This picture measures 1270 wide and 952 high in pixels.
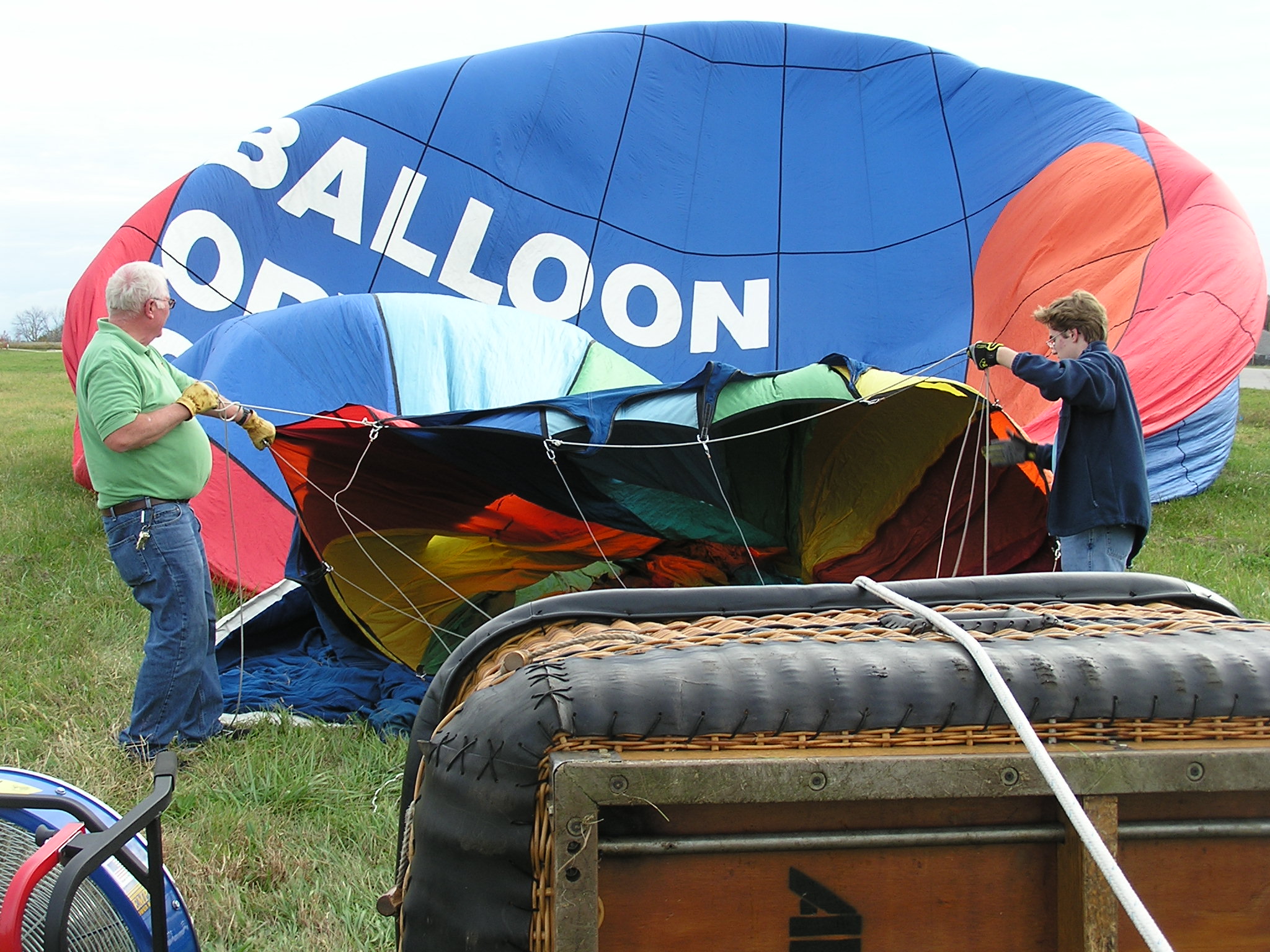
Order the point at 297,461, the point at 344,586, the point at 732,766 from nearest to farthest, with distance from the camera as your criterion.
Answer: the point at 732,766 < the point at 297,461 < the point at 344,586

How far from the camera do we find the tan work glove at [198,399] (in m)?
2.88

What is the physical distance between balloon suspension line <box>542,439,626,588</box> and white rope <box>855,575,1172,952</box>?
2.11 meters

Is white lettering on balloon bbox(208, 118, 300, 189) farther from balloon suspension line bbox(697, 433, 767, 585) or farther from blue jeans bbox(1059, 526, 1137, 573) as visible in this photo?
blue jeans bbox(1059, 526, 1137, 573)

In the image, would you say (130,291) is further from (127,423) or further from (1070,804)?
(1070,804)

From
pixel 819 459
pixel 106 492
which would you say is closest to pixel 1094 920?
pixel 106 492

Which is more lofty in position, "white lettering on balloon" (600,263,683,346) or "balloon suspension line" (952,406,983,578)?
"white lettering on balloon" (600,263,683,346)

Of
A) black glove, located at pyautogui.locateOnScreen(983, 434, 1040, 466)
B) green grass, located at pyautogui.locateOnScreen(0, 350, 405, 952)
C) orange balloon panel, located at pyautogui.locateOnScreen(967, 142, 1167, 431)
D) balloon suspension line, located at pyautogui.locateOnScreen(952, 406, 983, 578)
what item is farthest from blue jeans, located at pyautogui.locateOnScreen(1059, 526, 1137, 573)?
orange balloon panel, located at pyautogui.locateOnScreen(967, 142, 1167, 431)

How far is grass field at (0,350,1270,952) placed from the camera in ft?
7.04

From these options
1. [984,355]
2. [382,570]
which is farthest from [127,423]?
[984,355]

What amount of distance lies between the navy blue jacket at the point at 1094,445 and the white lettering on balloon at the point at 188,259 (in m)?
4.80

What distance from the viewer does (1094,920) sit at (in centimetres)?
96

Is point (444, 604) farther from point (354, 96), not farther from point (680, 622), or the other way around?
point (354, 96)

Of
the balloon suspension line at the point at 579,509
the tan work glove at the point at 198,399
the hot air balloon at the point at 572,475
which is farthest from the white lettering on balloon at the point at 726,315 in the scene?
the tan work glove at the point at 198,399

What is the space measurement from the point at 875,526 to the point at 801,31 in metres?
4.98
